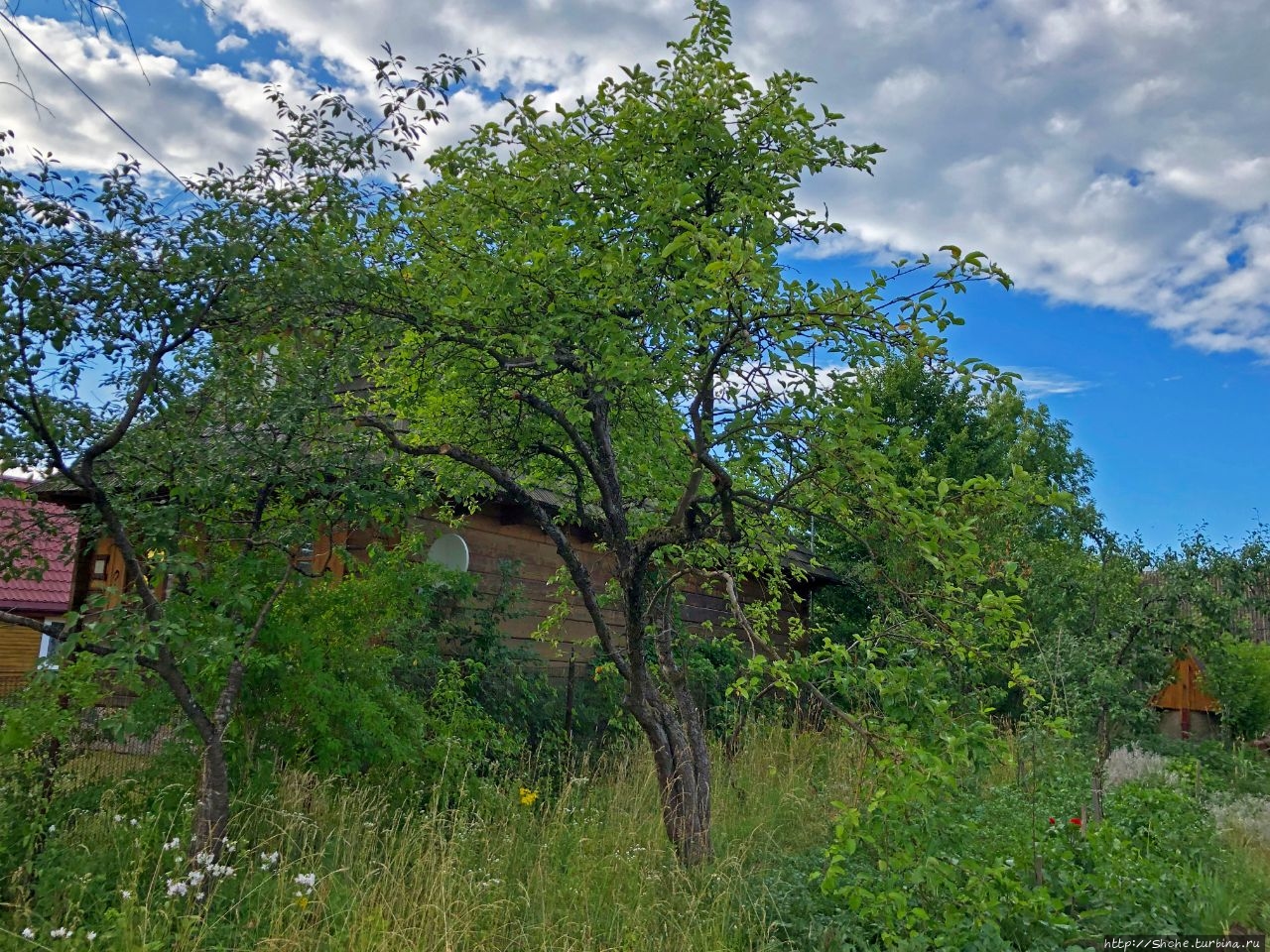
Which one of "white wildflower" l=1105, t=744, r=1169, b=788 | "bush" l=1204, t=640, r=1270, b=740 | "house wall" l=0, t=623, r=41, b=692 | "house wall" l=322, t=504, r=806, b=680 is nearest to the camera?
"house wall" l=322, t=504, r=806, b=680

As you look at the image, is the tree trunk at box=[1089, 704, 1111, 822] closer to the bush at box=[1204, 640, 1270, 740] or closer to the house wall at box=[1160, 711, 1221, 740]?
the bush at box=[1204, 640, 1270, 740]

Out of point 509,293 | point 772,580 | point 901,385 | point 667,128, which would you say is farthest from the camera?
point 901,385

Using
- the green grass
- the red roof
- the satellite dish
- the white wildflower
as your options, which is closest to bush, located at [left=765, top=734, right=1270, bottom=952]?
the green grass

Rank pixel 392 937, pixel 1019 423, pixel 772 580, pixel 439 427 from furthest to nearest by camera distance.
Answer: pixel 1019 423, pixel 772 580, pixel 439 427, pixel 392 937

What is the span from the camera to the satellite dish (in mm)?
8188

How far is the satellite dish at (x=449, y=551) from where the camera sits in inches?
322

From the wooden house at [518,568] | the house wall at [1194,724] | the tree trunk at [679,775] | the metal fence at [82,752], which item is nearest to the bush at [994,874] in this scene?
the tree trunk at [679,775]

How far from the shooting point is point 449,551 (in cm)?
831

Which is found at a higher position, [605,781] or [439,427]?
[439,427]

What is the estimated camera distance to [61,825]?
14.9 feet

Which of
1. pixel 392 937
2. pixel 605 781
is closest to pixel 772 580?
pixel 605 781

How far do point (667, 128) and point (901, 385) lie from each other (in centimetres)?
1306

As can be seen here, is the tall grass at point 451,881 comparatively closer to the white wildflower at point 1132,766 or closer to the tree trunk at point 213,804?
the tree trunk at point 213,804

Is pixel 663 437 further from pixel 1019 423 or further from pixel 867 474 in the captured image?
pixel 1019 423
